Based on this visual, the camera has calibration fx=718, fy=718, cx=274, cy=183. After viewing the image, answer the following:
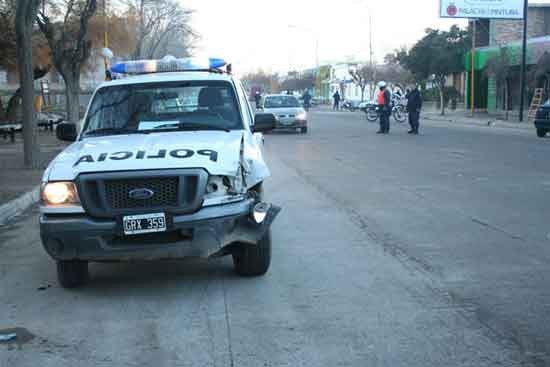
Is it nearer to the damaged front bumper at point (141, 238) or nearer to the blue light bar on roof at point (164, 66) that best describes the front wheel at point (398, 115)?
the blue light bar on roof at point (164, 66)

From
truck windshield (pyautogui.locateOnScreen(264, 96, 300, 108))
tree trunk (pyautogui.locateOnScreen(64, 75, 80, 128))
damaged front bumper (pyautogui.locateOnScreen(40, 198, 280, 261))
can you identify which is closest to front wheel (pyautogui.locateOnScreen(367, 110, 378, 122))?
truck windshield (pyautogui.locateOnScreen(264, 96, 300, 108))

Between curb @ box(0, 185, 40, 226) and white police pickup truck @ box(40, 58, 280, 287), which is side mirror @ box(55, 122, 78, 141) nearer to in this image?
white police pickup truck @ box(40, 58, 280, 287)

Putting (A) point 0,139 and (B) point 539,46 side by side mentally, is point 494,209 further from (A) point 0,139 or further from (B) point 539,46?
(B) point 539,46

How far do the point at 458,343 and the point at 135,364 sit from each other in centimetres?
214

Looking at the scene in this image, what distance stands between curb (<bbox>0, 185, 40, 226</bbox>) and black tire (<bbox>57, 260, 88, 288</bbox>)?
4056 millimetres

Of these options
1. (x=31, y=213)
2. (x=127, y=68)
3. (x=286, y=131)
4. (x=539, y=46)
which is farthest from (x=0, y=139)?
(x=539, y=46)

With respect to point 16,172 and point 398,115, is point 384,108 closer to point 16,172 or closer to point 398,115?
point 398,115

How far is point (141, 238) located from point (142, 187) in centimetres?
42

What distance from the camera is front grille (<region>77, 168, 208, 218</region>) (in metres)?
5.70

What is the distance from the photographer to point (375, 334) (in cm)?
504

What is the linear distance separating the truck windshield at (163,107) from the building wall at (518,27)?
45.4 meters

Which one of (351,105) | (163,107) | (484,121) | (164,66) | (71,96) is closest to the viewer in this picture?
(163,107)

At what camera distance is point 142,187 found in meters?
5.74

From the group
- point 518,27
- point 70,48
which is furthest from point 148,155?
point 518,27
